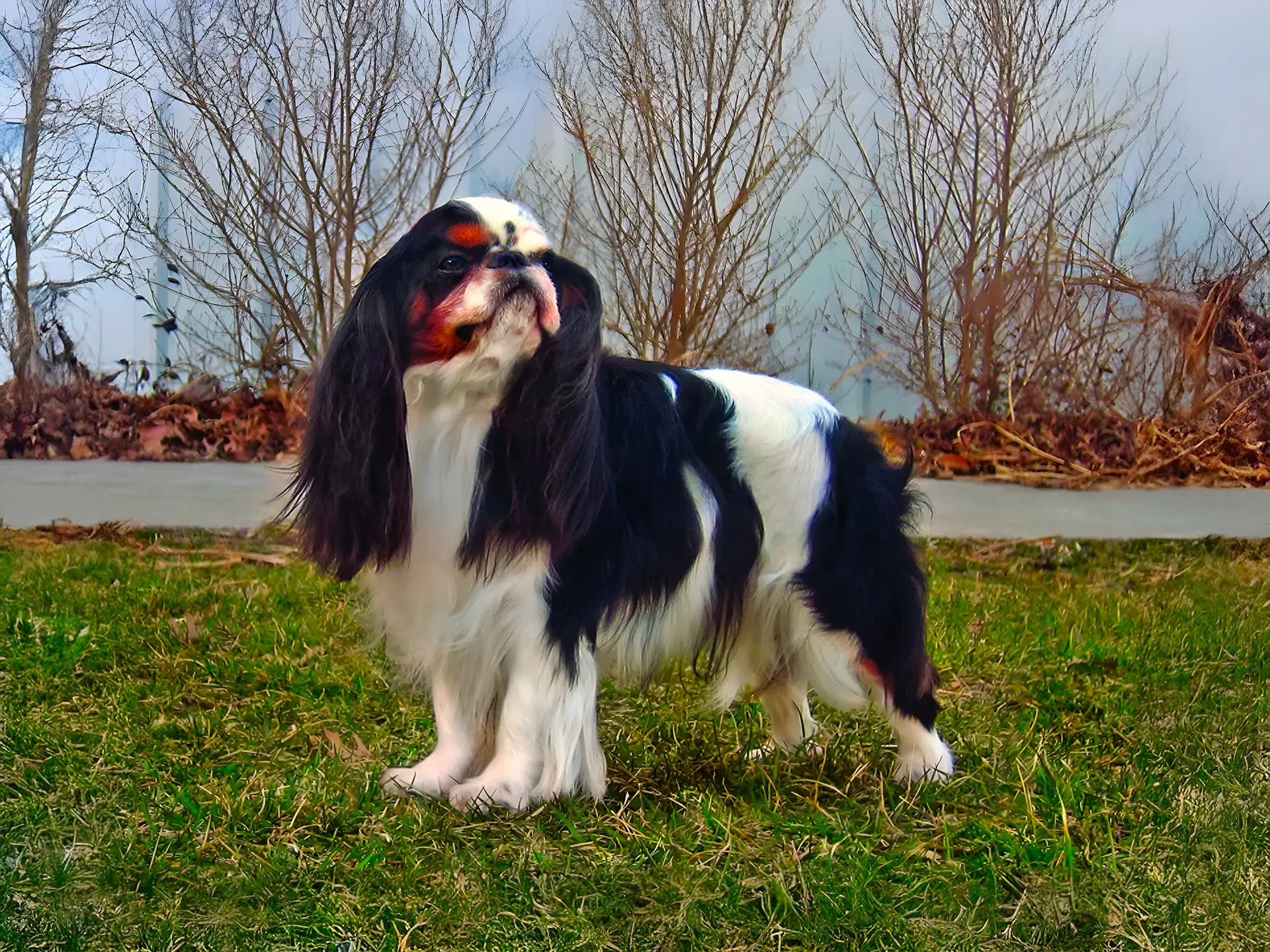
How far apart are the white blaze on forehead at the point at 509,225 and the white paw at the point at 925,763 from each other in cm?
153

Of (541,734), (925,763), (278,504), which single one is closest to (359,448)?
(541,734)

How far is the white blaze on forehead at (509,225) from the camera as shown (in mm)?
2246

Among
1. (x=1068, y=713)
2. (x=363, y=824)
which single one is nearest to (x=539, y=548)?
(x=363, y=824)

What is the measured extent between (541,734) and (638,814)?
0.27 m

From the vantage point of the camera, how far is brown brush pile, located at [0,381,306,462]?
4.39 m

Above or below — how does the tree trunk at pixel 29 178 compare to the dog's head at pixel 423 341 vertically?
above

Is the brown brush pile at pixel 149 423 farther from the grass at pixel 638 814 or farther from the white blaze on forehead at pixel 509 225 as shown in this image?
the white blaze on forehead at pixel 509 225

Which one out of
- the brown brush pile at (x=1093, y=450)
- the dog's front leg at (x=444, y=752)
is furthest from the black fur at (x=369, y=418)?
the brown brush pile at (x=1093, y=450)

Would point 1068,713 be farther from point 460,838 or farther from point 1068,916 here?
point 460,838

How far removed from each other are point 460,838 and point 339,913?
0.37 metres

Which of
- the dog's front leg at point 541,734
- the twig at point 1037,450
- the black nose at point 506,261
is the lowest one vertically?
the dog's front leg at point 541,734

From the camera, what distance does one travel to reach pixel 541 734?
2.45 metres

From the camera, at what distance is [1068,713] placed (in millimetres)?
3303

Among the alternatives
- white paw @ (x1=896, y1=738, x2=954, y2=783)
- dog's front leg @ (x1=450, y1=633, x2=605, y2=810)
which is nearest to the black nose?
dog's front leg @ (x1=450, y1=633, x2=605, y2=810)
